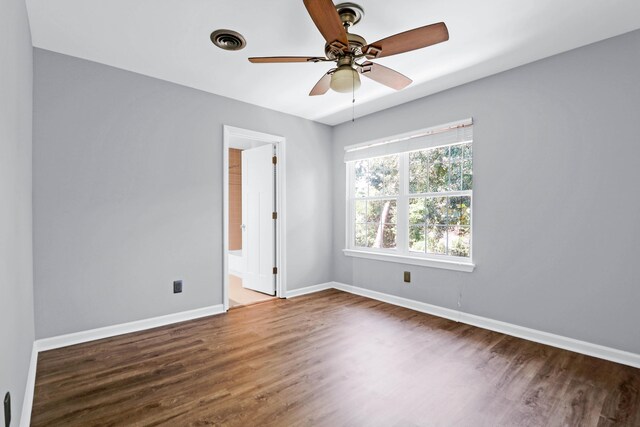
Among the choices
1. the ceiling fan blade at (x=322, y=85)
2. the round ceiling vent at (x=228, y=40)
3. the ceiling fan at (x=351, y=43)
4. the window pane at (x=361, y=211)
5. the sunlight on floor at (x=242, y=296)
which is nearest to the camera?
the ceiling fan at (x=351, y=43)

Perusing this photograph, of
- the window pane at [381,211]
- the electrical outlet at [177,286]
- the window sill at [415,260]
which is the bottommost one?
the electrical outlet at [177,286]

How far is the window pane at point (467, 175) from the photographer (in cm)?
335

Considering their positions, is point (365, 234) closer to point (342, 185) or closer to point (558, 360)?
point (342, 185)

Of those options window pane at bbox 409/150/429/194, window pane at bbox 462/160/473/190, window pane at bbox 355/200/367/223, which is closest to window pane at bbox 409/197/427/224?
window pane at bbox 409/150/429/194

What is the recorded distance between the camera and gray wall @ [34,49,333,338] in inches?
106

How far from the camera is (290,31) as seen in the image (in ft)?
7.85

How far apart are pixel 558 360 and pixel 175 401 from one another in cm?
276

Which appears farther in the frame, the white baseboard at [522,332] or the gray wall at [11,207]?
the white baseboard at [522,332]

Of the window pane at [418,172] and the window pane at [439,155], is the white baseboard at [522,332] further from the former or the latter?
the window pane at [439,155]

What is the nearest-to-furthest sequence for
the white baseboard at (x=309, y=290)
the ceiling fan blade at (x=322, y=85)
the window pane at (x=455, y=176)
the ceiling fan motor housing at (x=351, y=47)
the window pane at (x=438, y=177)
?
the ceiling fan motor housing at (x=351, y=47)
the ceiling fan blade at (x=322, y=85)
the window pane at (x=455, y=176)
the window pane at (x=438, y=177)
the white baseboard at (x=309, y=290)

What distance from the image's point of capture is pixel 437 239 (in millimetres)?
3641

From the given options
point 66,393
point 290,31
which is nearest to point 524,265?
point 290,31

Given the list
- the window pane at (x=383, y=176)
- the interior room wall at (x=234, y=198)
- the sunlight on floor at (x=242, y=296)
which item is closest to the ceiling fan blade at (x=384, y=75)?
the window pane at (x=383, y=176)

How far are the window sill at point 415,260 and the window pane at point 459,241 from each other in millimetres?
135
